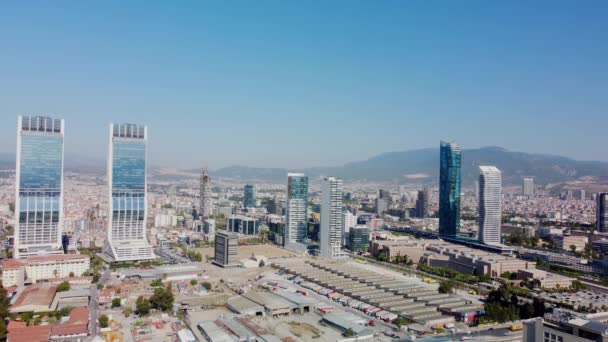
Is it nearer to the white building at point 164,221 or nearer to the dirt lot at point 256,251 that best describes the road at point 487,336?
the dirt lot at point 256,251

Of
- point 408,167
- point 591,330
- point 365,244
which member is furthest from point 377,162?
point 591,330

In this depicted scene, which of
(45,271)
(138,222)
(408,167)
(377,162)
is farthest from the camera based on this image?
(377,162)

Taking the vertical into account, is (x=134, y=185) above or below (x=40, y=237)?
above

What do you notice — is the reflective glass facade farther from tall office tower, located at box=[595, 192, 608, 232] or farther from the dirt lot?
tall office tower, located at box=[595, 192, 608, 232]

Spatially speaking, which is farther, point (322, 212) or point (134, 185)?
point (322, 212)

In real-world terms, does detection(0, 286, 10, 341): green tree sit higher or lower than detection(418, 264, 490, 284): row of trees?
higher

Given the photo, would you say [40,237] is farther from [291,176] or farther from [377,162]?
[377,162]

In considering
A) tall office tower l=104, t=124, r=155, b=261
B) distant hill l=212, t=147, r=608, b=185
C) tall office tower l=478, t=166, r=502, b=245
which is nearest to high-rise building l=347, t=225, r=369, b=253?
tall office tower l=478, t=166, r=502, b=245
